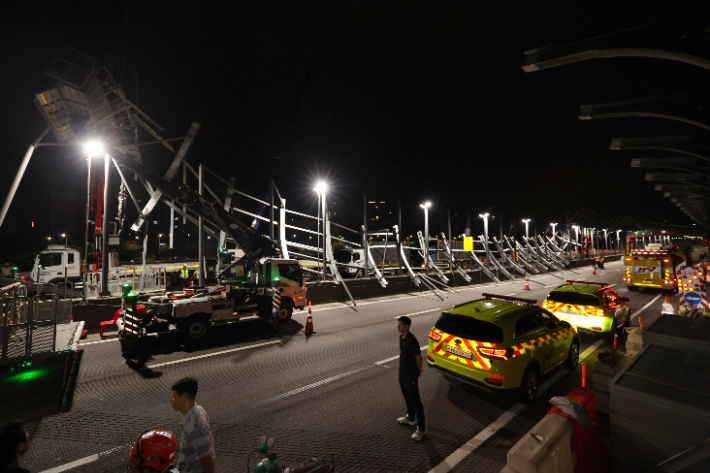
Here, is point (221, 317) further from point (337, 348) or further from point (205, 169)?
point (205, 169)

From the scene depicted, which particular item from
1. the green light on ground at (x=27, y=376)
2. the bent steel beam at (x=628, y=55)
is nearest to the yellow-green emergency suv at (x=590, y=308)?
the bent steel beam at (x=628, y=55)

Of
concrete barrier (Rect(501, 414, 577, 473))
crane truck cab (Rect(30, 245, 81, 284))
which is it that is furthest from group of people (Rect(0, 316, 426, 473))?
crane truck cab (Rect(30, 245, 81, 284))

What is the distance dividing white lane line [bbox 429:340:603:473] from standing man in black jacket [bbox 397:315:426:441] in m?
0.54

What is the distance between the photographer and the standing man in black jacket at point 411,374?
4.59 m

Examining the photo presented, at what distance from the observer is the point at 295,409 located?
546cm

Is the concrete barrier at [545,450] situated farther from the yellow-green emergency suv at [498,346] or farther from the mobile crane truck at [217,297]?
the mobile crane truck at [217,297]

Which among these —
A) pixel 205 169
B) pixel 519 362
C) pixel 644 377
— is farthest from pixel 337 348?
pixel 205 169

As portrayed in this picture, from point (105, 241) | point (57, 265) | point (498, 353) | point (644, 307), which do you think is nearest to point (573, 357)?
point (498, 353)

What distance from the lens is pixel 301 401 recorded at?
18.9 ft

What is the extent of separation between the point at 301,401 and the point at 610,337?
27.4 ft

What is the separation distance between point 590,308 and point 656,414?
619 cm

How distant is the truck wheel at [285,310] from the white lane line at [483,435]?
842cm

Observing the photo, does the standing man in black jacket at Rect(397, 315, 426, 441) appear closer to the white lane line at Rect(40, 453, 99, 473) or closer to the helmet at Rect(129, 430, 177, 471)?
the helmet at Rect(129, 430, 177, 471)

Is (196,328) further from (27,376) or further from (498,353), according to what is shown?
(498,353)
